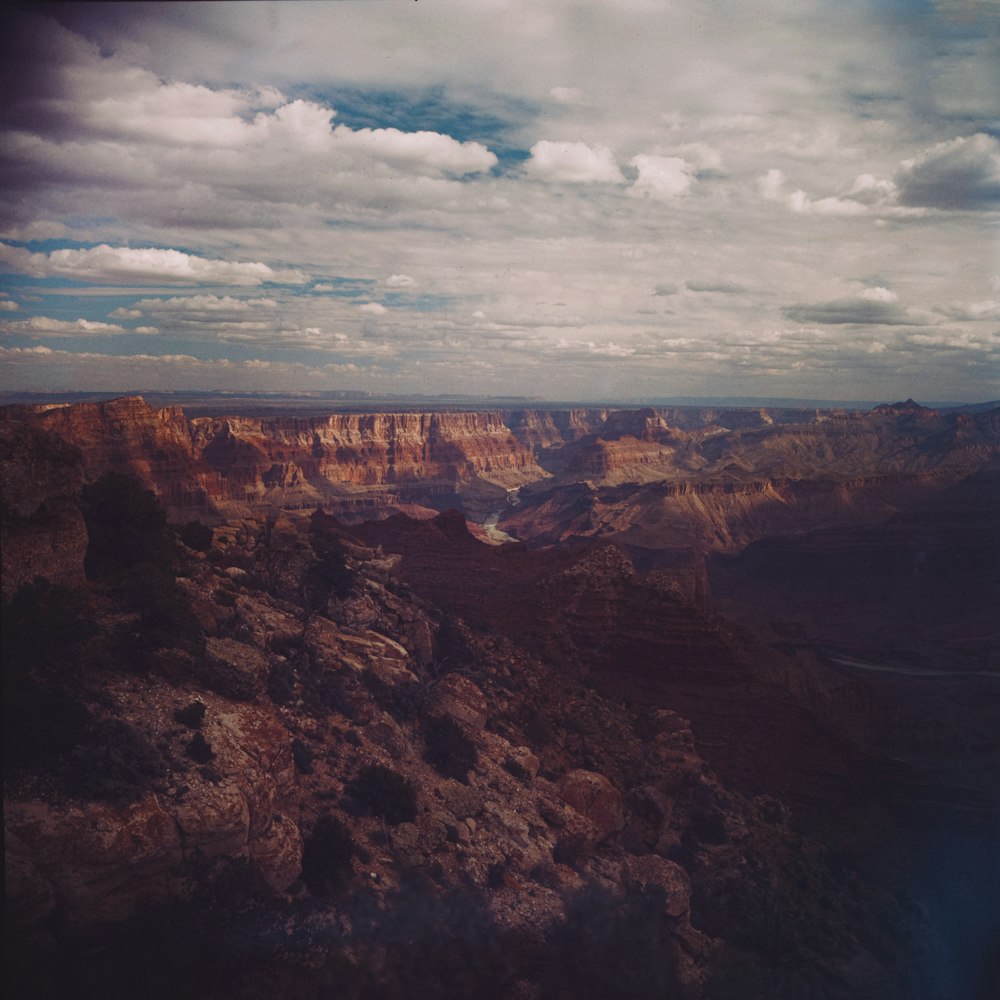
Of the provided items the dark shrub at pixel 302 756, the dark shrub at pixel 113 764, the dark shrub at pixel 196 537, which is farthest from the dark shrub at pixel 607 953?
the dark shrub at pixel 196 537

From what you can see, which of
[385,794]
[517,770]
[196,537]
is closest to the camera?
[385,794]

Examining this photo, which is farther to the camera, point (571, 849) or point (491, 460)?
point (491, 460)

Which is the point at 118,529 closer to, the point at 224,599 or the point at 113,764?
the point at 224,599

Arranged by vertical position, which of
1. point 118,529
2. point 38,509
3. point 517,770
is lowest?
point 517,770

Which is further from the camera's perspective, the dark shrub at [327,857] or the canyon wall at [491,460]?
the canyon wall at [491,460]

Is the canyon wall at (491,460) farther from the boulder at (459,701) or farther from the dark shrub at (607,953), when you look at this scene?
the dark shrub at (607,953)

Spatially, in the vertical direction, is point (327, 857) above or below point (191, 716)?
below

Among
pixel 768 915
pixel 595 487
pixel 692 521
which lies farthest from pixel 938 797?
pixel 595 487

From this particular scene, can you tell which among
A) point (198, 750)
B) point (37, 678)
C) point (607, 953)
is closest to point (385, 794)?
point (198, 750)
